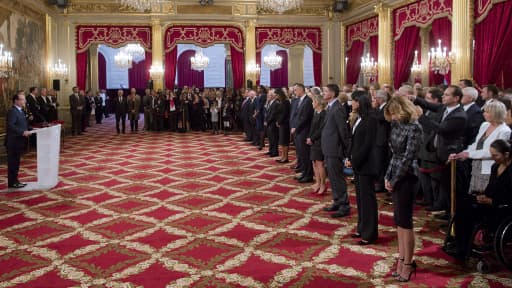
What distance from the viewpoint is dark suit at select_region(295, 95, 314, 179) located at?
7762 millimetres

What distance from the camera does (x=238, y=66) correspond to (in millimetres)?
17125

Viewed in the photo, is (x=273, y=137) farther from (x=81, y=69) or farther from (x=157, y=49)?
(x=81, y=69)

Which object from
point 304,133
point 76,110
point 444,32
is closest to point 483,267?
point 304,133

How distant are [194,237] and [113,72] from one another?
23.2 m

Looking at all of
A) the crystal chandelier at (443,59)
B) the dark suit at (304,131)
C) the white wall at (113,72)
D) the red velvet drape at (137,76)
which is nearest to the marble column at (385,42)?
the crystal chandelier at (443,59)

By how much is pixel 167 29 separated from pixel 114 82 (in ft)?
36.5

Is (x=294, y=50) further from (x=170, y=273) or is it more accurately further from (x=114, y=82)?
(x=170, y=273)

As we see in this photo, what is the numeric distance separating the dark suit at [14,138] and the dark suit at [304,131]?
410 centimetres

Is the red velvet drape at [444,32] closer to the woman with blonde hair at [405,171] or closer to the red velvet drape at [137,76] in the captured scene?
the woman with blonde hair at [405,171]

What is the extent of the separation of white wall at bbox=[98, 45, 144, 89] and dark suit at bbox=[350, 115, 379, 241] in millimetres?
23023

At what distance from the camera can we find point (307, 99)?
7844mm

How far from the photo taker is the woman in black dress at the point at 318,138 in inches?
267

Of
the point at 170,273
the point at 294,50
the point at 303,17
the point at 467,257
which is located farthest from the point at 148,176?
the point at 294,50

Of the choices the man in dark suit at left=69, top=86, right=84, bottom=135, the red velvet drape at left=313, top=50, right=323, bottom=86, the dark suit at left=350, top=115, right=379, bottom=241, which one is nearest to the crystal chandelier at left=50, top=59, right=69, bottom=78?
the man in dark suit at left=69, top=86, right=84, bottom=135
